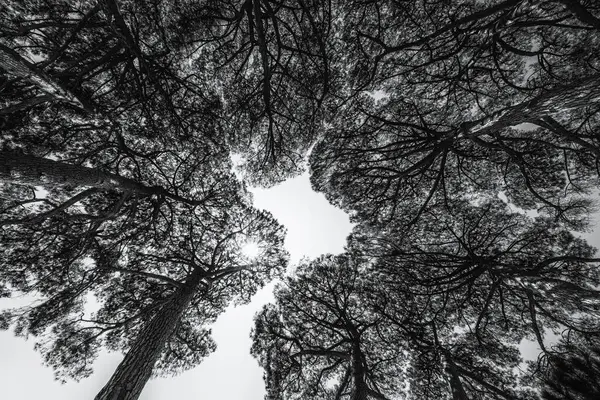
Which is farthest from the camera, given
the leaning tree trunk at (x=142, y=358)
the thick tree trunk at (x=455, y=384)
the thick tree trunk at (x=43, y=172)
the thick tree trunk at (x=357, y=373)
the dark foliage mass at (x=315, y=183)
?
the thick tree trunk at (x=357, y=373)

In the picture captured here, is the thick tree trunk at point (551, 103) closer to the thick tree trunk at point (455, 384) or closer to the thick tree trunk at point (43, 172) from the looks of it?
the thick tree trunk at point (455, 384)

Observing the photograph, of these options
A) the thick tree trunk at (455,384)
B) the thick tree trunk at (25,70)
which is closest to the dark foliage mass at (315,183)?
the thick tree trunk at (455,384)

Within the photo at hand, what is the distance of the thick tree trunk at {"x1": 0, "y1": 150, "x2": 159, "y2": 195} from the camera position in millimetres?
2441

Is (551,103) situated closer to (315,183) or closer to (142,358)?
(315,183)

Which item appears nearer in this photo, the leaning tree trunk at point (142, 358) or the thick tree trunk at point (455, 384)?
the leaning tree trunk at point (142, 358)

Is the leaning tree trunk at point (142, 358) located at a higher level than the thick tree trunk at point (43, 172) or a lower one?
lower

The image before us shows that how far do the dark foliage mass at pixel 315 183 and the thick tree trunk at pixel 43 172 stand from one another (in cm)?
3

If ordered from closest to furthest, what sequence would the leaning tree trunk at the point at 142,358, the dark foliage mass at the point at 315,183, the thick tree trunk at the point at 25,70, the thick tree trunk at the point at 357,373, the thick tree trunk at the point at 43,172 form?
the thick tree trunk at the point at 25,70 → the thick tree trunk at the point at 43,172 → the leaning tree trunk at the point at 142,358 → the dark foliage mass at the point at 315,183 → the thick tree trunk at the point at 357,373

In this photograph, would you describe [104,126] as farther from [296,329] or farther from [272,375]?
[272,375]

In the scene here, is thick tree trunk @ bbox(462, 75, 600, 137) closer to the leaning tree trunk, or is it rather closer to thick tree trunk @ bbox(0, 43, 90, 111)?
thick tree trunk @ bbox(0, 43, 90, 111)

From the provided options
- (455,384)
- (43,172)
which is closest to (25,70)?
(43,172)

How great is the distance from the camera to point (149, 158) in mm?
4555

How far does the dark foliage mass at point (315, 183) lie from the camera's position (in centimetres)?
345

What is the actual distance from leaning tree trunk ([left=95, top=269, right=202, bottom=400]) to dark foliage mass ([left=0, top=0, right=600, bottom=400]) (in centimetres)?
3
